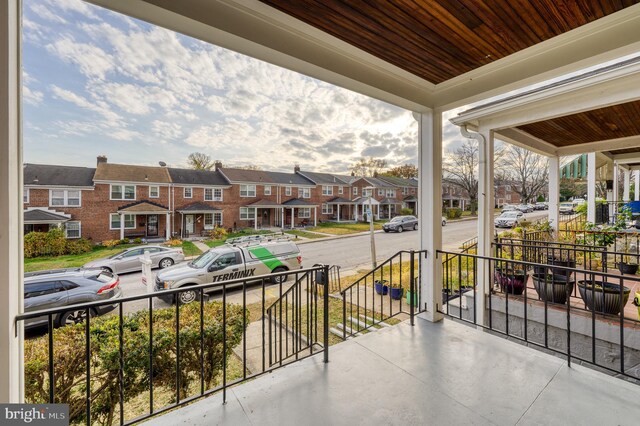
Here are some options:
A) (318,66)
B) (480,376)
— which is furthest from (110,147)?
(480,376)

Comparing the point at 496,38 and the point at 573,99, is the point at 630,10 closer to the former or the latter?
the point at 496,38

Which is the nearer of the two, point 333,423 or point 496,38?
point 333,423

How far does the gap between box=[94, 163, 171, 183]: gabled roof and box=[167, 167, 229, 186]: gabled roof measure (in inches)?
4.9

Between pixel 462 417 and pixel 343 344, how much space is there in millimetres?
1094

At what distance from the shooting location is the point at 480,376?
2.01 m

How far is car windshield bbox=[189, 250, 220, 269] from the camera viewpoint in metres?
3.51

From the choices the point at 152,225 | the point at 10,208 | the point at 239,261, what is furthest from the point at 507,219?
the point at 10,208

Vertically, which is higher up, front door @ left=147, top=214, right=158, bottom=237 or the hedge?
front door @ left=147, top=214, right=158, bottom=237

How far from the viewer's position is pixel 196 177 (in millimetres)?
3971

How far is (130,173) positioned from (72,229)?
81cm

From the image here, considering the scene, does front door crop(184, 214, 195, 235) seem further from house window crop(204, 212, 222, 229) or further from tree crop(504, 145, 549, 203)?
tree crop(504, 145, 549, 203)

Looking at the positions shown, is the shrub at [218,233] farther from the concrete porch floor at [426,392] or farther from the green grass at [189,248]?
the concrete porch floor at [426,392]

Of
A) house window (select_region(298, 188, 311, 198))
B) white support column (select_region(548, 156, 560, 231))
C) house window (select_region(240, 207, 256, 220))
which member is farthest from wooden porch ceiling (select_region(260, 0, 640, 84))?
house window (select_region(298, 188, 311, 198))

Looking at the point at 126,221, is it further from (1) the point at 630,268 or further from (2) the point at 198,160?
(1) the point at 630,268
